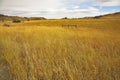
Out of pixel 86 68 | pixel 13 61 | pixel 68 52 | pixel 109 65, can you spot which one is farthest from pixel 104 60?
pixel 13 61

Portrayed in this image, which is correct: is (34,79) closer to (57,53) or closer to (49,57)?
(49,57)

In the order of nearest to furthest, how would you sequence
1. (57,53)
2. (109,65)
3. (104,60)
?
1. (109,65)
2. (104,60)
3. (57,53)

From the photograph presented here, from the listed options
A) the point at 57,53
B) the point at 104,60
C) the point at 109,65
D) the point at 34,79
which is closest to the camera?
the point at 34,79

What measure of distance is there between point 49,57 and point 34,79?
981 millimetres

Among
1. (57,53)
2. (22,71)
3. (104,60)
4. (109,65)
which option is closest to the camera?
(22,71)

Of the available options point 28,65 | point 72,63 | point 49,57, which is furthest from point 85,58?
point 28,65

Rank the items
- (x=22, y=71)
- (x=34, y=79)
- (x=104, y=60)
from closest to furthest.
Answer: (x=34, y=79) < (x=22, y=71) < (x=104, y=60)

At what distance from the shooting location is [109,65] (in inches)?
121

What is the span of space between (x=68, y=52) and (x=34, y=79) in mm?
1515

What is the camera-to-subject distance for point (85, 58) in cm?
331

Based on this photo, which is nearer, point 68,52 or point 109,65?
point 109,65

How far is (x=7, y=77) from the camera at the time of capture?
294 centimetres

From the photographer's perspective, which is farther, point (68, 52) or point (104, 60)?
point (68, 52)

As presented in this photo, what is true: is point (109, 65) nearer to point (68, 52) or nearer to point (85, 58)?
point (85, 58)
